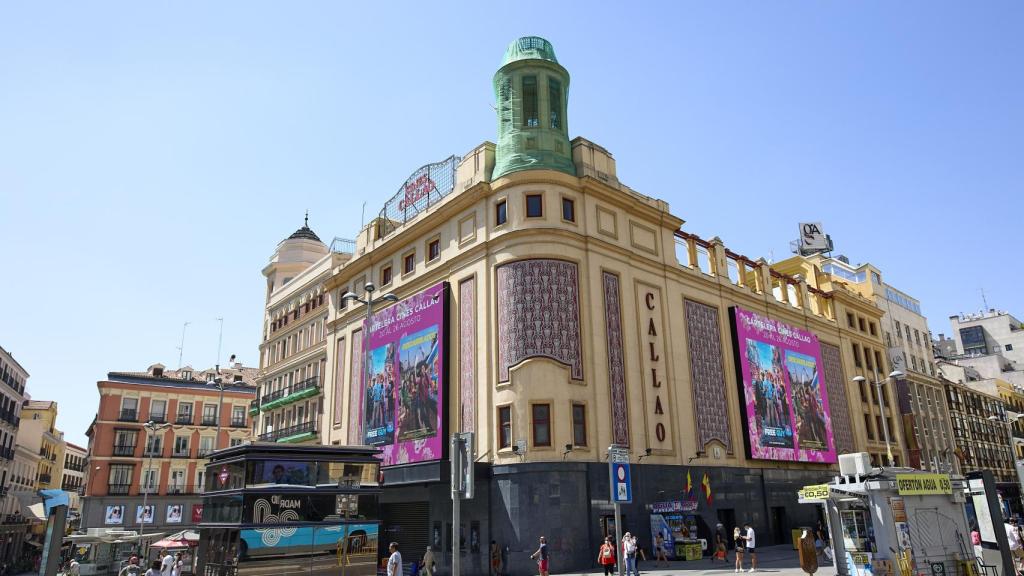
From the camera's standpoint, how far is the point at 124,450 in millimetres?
68062

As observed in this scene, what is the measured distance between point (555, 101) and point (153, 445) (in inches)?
2185

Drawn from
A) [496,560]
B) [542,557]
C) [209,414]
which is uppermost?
[209,414]

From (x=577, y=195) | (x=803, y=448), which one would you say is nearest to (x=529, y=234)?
(x=577, y=195)

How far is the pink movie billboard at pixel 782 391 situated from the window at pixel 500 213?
17.0 m

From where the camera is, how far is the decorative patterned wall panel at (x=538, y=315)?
32031 millimetres

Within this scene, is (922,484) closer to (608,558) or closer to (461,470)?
(608,558)

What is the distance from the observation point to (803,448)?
44.8 meters

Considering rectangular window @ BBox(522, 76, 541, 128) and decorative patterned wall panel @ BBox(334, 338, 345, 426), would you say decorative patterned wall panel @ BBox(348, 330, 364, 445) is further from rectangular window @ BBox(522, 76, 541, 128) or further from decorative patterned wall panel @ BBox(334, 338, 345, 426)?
rectangular window @ BBox(522, 76, 541, 128)

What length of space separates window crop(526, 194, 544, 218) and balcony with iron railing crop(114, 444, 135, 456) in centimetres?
5472

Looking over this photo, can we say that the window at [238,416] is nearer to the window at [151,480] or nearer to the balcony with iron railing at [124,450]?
the window at [151,480]

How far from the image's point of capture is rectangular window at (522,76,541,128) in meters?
36.7

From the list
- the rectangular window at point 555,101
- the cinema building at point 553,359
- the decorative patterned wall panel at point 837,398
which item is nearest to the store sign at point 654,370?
the cinema building at point 553,359

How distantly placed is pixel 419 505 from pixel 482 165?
1803 centimetres

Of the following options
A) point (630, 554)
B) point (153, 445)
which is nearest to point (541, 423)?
point (630, 554)
